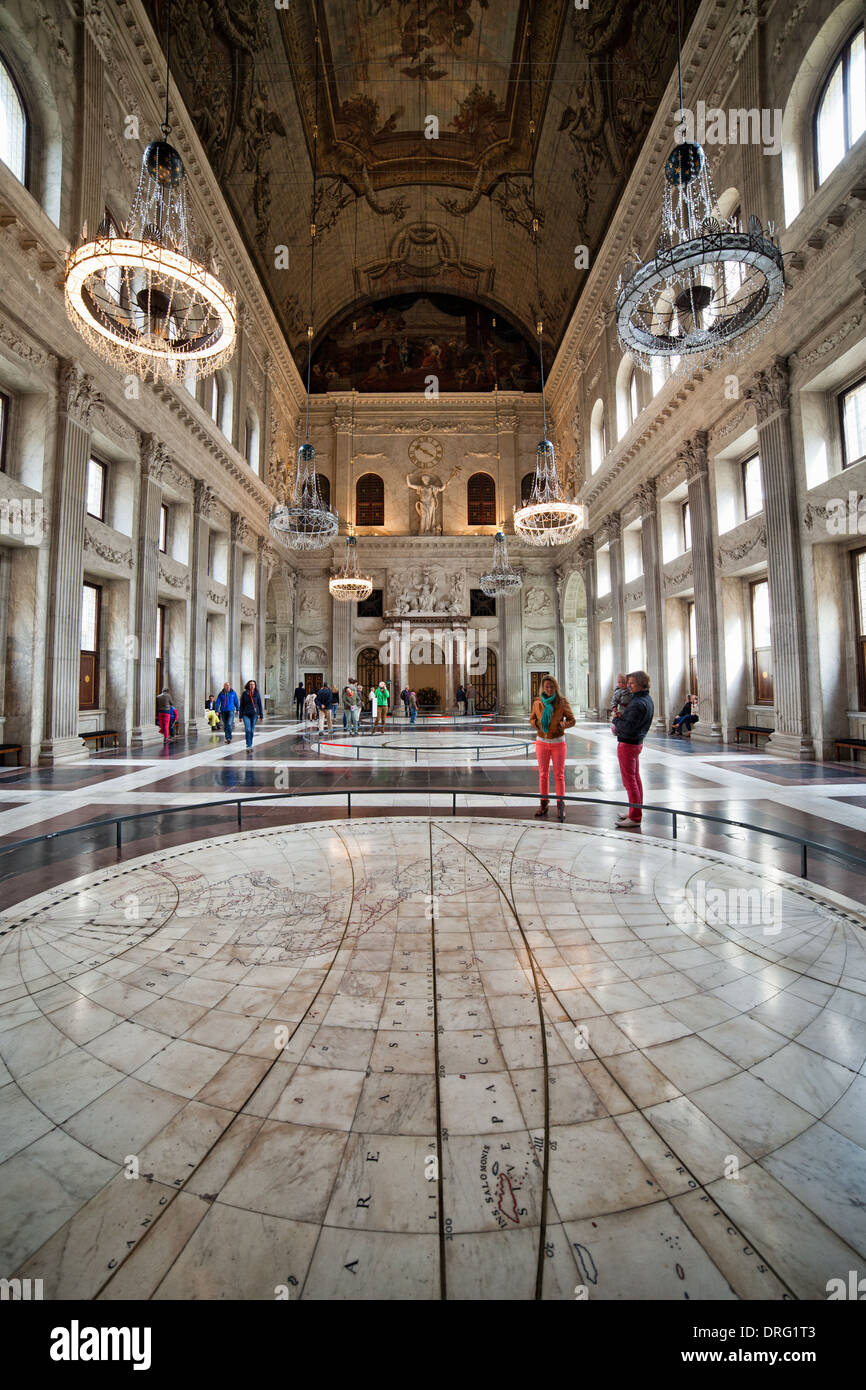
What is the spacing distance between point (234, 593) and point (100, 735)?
7958 millimetres

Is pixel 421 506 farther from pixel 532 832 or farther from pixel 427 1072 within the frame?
pixel 427 1072

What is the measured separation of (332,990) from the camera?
234 cm

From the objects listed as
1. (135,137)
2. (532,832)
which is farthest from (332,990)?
(135,137)

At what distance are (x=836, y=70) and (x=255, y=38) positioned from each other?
14073mm

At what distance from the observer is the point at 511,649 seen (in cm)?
2623

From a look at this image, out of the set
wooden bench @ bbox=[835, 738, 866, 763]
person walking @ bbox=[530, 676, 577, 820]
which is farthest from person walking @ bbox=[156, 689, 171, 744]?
wooden bench @ bbox=[835, 738, 866, 763]

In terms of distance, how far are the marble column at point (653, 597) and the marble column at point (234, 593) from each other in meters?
12.3

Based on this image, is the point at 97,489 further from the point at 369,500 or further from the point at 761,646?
the point at 369,500

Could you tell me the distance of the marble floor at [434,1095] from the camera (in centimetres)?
122

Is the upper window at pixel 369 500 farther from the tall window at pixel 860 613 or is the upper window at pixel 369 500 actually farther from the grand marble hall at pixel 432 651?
the tall window at pixel 860 613

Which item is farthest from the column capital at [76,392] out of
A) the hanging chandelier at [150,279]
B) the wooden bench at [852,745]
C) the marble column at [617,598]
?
the marble column at [617,598]

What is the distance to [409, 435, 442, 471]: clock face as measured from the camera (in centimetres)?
2683

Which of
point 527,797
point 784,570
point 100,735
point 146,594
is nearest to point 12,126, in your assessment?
point 146,594

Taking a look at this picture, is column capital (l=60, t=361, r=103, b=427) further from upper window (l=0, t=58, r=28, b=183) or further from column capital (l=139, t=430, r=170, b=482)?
upper window (l=0, t=58, r=28, b=183)
